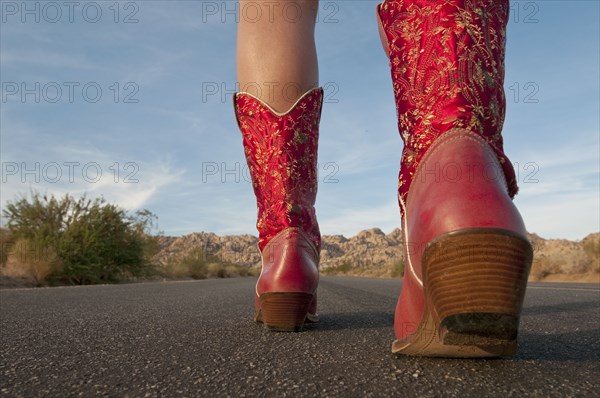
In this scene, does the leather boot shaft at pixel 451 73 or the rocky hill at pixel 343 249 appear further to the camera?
the rocky hill at pixel 343 249

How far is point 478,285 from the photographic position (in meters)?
0.70

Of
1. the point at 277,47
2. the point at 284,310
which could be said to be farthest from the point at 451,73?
the point at 284,310

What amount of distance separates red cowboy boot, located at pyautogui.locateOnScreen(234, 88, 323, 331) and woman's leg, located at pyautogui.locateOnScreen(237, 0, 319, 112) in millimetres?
60

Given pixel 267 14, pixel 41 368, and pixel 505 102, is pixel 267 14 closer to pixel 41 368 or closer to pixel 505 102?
pixel 505 102

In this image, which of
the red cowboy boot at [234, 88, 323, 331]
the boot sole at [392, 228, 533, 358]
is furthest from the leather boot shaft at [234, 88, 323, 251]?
the boot sole at [392, 228, 533, 358]

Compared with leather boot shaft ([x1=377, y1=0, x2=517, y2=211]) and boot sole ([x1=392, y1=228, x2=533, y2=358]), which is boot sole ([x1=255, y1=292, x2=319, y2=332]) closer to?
leather boot shaft ([x1=377, y1=0, x2=517, y2=211])

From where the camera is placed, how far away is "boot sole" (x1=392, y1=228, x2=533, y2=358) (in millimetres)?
702

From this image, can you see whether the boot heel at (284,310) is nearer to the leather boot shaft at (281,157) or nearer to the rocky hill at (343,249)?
the leather boot shaft at (281,157)

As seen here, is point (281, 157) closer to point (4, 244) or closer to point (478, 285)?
point (478, 285)

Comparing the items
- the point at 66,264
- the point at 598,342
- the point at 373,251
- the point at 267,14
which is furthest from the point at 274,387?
the point at 373,251

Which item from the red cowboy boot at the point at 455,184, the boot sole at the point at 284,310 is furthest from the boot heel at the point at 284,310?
the red cowboy boot at the point at 455,184

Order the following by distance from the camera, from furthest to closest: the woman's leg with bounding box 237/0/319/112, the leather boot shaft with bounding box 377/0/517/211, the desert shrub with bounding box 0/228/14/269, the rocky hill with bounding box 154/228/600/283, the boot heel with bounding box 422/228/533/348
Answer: the rocky hill with bounding box 154/228/600/283 < the desert shrub with bounding box 0/228/14/269 < the woman's leg with bounding box 237/0/319/112 < the leather boot shaft with bounding box 377/0/517/211 < the boot heel with bounding box 422/228/533/348

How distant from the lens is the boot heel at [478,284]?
701mm

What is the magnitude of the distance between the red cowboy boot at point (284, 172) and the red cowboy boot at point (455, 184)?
528 mm
